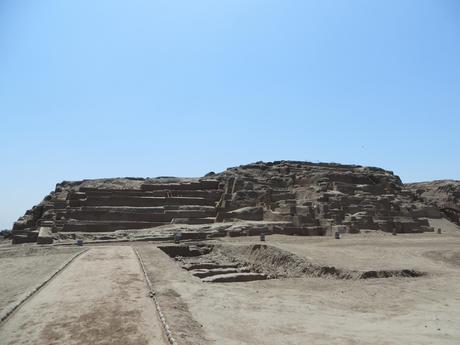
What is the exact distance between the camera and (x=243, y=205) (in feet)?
102

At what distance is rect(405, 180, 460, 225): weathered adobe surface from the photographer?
39875 mm

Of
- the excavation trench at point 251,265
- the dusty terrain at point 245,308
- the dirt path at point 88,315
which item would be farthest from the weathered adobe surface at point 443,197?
the dirt path at point 88,315

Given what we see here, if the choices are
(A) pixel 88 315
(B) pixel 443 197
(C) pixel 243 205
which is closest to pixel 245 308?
(A) pixel 88 315

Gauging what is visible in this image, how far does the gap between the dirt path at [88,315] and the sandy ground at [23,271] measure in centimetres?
40

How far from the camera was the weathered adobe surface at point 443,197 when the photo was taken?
3988 centimetres

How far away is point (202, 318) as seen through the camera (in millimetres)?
7457

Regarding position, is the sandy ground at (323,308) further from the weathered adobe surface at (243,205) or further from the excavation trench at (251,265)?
the weathered adobe surface at (243,205)

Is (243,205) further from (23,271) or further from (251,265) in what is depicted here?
(23,271)

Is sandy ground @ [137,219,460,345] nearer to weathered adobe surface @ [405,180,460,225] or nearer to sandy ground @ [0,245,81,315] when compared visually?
sandy ground @ [0,245,81,315]

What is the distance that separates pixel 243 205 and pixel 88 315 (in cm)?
2413

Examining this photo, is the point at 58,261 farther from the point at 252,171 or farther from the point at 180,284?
the point at 252,171

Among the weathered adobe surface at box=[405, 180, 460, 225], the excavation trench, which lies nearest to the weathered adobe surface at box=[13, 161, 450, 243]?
the excavation trench

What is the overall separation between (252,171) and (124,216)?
14.0 meters

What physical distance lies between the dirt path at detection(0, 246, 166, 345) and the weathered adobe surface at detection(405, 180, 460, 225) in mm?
34452
